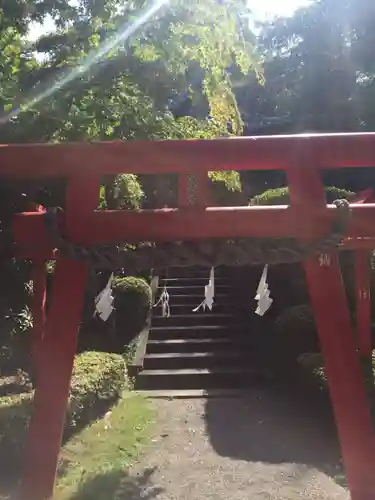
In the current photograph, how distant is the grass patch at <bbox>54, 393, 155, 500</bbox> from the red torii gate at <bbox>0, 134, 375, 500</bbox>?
5.96 feet

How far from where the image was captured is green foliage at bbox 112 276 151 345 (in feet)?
29.2

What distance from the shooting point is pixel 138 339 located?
845cm

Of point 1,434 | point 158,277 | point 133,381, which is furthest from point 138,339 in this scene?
point 1,434

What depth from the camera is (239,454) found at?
4.79m

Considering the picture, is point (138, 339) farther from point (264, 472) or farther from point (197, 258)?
point (197, 258)

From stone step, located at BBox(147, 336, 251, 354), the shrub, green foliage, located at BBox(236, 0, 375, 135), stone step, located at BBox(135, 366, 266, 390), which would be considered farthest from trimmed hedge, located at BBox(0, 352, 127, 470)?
green foliage, located at BBox(236, 0, 375, 135)

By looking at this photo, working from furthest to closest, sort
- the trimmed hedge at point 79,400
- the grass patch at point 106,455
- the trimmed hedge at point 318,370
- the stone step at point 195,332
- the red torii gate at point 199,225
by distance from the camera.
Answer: the stone step at point 195,332
the trimmed hedge at point 318,370
the trimmed hedge at point 79,400
the grass patch at point 106,455
the red torii gate at point 199,225

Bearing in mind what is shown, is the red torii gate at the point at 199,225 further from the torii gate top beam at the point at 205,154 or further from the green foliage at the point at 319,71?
the green foliage at the point at 319,71

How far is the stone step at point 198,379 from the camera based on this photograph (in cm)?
715

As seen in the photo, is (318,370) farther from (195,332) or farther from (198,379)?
(195,332)

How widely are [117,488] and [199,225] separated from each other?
266cm

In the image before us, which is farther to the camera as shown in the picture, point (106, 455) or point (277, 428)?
point (277, 428)

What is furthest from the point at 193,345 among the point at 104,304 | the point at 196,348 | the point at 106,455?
the point at 104,304

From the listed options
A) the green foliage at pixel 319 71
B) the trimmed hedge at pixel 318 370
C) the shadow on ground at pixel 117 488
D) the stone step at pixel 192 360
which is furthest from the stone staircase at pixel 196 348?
the green foliage at pixel 319 71
